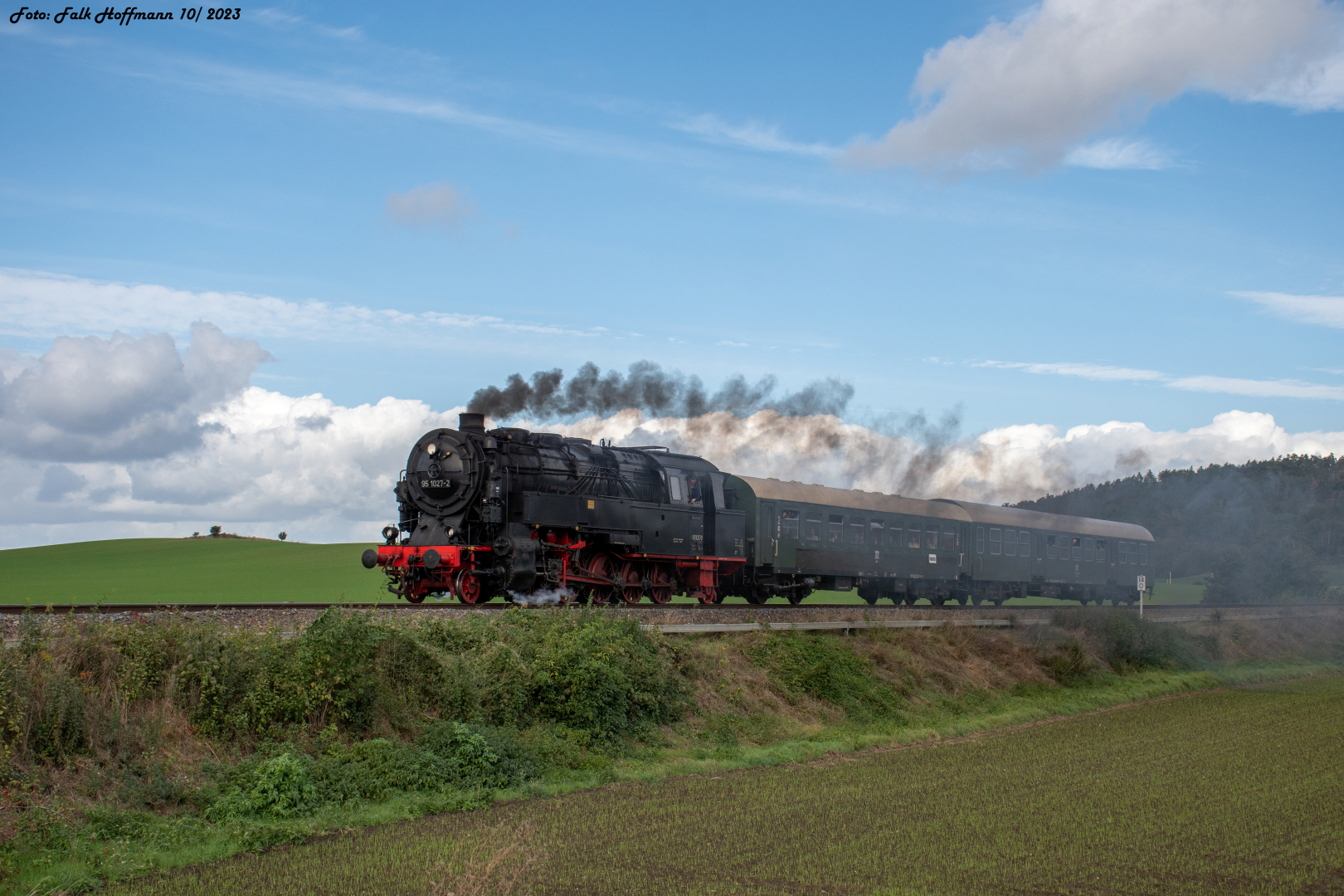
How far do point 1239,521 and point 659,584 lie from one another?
56.0m

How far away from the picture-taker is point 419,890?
931 centimetres

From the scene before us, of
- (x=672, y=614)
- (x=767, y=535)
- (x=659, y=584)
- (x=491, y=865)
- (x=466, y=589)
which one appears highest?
(x=767, y=535)

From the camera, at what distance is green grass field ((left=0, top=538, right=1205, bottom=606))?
134 ft

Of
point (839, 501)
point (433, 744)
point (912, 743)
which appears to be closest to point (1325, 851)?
point (912, 743)

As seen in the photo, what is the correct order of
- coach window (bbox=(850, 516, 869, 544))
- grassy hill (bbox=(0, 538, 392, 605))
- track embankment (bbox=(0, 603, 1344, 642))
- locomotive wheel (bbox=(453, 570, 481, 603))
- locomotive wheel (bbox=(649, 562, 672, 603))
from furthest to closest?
grassy hill (bbox=(0, 538, 392, 605))
coach window (bbox=(850, 516, 869, 544))
locomotive wheel (bbox=(649, 562, 672, 603))
locomotive wheel (bbox=(453, 570, 481, 603))
track embankment (bbox=(0, 603, 1344, 642))

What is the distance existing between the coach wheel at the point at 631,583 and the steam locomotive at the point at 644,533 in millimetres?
41

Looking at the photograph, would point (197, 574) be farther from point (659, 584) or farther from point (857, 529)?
point (857, 529)

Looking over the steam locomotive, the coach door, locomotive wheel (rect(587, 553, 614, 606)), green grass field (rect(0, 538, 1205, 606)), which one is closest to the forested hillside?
green grass field (rect(0, 538, 1205, 606))

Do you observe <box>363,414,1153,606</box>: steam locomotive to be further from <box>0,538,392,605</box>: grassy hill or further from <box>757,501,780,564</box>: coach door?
<box>0,538,392,605</box>: grassy hill

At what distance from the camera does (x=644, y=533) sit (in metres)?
25.6

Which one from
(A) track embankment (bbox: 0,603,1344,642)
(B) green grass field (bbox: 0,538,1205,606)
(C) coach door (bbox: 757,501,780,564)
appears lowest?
(B) green grass field (bbox: 0,538,1205,606)

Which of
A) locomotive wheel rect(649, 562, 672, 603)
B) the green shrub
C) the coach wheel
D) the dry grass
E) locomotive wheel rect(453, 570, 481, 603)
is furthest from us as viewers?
locomotive wheel rect(649, 562, 672, 603)

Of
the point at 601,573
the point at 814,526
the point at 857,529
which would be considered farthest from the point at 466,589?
the point at 857,529

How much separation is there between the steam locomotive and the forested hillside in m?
21.5
